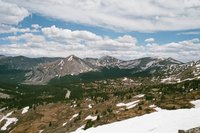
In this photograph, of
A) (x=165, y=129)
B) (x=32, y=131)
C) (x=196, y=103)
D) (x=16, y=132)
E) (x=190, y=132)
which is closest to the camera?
(x=190, y=132)

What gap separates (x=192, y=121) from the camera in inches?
1524

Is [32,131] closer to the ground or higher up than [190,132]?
closer to the ground

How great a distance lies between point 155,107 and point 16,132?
223ft

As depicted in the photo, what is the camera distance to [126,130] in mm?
46062

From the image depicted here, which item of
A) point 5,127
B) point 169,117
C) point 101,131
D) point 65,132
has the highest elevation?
point 169,117

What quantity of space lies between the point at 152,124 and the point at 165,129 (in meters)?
6.58

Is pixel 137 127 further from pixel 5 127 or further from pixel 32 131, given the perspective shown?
pixel 5 127

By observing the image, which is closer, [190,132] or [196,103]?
[190,132]

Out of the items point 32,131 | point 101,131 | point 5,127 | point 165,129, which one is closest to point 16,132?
point 32,131

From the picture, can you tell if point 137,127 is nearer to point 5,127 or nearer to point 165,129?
point 165,129

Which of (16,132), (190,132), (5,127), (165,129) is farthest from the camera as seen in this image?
(5,127)

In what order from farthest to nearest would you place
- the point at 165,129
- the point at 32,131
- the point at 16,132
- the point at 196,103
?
the point at 16,132 → the point at 32,131 → the point at 196,103 → the point at 165,129

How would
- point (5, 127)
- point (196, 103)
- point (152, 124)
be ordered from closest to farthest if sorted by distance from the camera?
point (152, 124) → point (196, 103) → point (5, 127)

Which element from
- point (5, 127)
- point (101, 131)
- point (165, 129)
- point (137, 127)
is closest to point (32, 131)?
point (5, 127)
